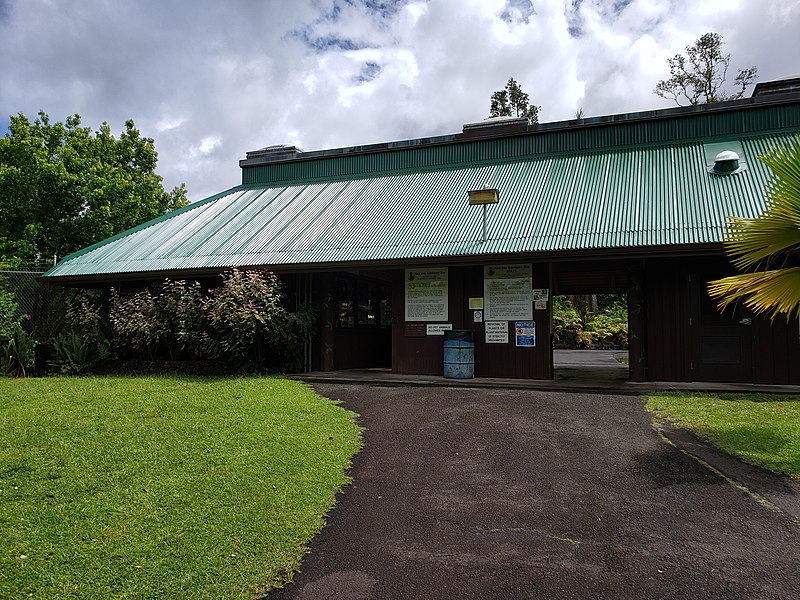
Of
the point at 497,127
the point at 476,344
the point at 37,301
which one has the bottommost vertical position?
the point at 476,344

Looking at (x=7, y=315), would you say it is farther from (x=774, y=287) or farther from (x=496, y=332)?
(x=774, y=287)

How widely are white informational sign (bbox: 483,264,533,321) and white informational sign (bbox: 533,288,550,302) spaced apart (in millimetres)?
103

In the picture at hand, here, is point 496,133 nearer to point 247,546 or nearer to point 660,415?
point 660,415

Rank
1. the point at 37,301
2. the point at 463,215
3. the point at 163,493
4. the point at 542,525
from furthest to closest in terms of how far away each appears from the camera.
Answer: the point at 37,301 → the point at 463,215 → the point at 163,493 → the point at 542,525

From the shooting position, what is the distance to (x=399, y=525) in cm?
413

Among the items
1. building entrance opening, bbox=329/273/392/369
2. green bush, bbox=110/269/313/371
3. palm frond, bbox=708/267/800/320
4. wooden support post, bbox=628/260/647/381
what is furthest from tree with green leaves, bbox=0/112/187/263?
palm frond, bbox=708/267/800/320

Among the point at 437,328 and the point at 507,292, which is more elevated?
the point at 507,292

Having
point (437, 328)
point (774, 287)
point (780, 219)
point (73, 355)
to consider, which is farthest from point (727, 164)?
point (73, 355)

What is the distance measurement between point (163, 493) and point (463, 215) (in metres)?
9.13

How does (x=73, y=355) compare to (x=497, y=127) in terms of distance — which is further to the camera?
(x=497, y=127)

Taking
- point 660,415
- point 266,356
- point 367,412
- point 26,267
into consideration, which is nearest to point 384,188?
point 266,356

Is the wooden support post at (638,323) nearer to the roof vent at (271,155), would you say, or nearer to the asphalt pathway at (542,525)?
the asphalt pathway at (542,525)

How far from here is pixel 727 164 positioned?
11.3 m

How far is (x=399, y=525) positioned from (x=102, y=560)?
1886mm
